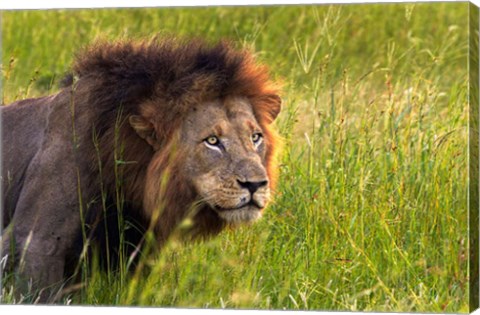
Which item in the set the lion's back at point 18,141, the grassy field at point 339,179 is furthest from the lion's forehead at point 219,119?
the lion's back at point 18,141

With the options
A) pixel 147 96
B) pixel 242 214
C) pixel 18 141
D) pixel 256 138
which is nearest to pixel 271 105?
pixel 256 138

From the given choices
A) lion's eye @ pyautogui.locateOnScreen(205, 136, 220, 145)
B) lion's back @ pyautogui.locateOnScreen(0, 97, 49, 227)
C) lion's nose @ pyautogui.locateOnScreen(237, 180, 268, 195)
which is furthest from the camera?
lion's back @ pyautogui.locateOnScreen(0, 97, 49, 227)

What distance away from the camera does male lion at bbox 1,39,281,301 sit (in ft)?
18.6

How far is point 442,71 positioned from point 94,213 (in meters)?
2.35

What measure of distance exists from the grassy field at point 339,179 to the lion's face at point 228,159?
0.31m

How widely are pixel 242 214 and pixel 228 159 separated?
0.75 ft

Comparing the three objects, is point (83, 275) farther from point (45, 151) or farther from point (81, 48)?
point (81, 48)

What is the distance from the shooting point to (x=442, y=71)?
7316 mm

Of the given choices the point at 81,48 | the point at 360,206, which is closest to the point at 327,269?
the point at 360,206

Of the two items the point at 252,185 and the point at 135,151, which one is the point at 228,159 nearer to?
the point at 252,185

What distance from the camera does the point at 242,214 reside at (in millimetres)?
5488

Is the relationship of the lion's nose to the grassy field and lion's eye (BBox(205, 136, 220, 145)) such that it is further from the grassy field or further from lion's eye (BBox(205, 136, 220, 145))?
the grassy field

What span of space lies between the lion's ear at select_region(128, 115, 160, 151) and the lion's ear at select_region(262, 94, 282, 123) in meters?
0.51

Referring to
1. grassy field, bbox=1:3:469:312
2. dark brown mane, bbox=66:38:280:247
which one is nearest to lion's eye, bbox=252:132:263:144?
dark brown mane, bbox=66:38:280:247
